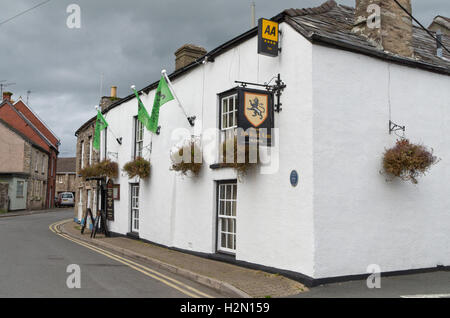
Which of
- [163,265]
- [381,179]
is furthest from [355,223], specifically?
[163,265]

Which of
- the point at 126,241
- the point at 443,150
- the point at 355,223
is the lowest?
the point at 126,241

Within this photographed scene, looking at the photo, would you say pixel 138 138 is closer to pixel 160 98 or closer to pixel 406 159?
pixel 160 98

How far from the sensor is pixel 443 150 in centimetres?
1010

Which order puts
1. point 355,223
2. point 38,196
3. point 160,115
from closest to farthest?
point 355,223 → point 160,115 → point 38,196

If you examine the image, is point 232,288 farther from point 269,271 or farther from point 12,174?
point 12,174

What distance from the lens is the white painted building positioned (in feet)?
27.2

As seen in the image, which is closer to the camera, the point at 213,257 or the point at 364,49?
the point at 364,49

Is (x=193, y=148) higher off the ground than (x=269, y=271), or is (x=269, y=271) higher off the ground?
(x=193, y=148)

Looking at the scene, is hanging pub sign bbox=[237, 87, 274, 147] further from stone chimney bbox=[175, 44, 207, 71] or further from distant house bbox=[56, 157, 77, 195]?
distant house bbox=[56, 157, 77, 195]

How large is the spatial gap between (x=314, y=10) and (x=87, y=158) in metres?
16.1

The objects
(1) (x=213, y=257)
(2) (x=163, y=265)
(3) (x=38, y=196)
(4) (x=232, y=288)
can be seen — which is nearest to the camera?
(4) (x=232, y=288)

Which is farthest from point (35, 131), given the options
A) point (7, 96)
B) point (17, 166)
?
point (17, 166)

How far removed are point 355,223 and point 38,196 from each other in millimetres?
37784

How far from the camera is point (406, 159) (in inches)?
340
